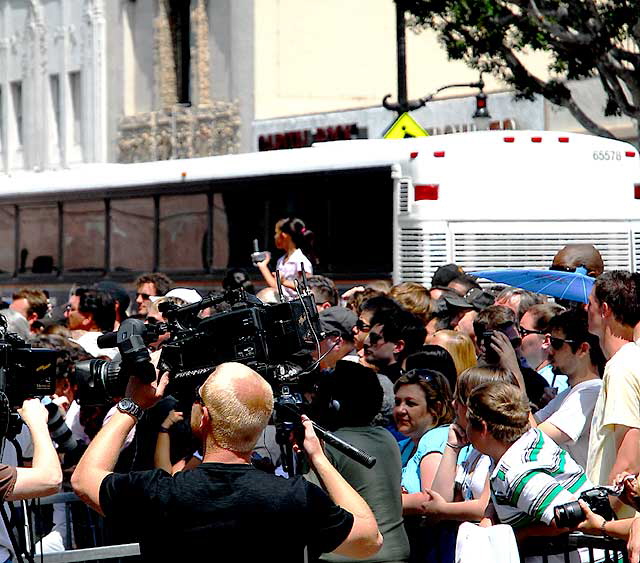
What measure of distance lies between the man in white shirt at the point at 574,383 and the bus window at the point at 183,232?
10.2 meters

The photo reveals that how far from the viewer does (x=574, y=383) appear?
25.0 ft

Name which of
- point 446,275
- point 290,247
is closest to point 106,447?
point 446,275

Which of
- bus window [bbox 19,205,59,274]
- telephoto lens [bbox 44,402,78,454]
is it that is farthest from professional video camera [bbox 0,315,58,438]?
bus window [bbox 19,205,59,274]

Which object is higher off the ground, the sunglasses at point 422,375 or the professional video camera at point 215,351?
the professional video camera at point 215,351

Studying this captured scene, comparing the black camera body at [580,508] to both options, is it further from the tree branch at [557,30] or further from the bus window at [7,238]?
the bus window at [7,238]

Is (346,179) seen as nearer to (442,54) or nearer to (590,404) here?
(590,404)

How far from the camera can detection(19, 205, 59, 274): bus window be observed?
1991 cm

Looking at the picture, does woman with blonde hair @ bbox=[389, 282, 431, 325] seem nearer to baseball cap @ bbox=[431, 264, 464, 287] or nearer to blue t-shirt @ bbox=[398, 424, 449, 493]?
baseball cap @ bbox=[431, 264, 464, 287]

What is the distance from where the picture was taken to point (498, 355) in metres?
7.66

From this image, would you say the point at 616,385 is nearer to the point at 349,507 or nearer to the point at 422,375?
the point at 422,375

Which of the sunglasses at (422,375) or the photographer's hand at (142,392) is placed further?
the sunglasses at (422,375)

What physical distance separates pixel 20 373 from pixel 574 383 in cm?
303

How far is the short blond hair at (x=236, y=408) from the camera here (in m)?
5.03

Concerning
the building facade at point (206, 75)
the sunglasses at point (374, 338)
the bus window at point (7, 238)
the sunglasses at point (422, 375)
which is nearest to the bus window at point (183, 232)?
the bus window at point (7, 238)
